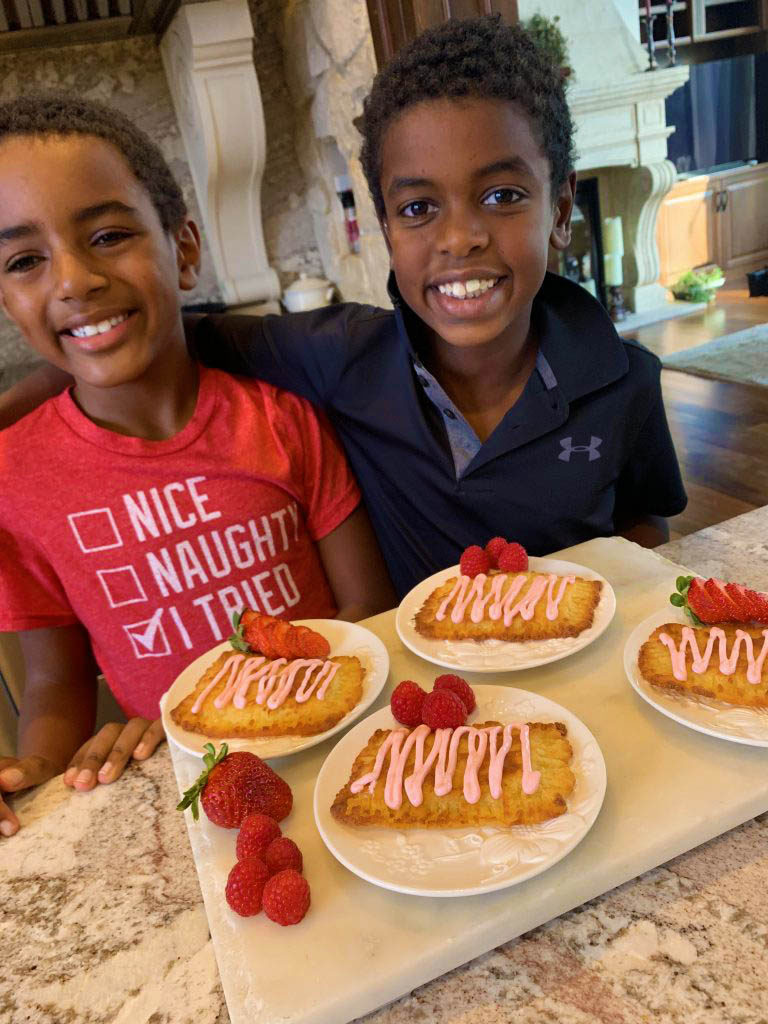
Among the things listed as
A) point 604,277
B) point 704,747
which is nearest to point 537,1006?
point 704,747

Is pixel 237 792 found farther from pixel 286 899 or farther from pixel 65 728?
pixel 65 728

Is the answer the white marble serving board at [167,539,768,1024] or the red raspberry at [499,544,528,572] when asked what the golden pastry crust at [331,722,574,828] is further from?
the red raspberry at [499,544,528,572]

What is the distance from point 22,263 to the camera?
3.31 feet

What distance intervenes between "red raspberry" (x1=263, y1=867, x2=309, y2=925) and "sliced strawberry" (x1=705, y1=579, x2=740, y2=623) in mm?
477

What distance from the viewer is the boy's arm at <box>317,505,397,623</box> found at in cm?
122

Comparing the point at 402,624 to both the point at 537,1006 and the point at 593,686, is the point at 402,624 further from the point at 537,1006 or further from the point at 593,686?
the point at 537,1006

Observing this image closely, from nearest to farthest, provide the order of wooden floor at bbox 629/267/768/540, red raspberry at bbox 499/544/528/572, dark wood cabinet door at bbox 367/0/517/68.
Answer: red raspberry at bbox 499/544/528/572
dark wood cabinet door at bbox 367/0/517/68
wooden floor at bbox 629/267/768/540

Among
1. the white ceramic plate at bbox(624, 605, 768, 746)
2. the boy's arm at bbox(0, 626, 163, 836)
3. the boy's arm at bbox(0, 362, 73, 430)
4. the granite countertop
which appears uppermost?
the boy's arm at bbox(0, 362, 73, 430)

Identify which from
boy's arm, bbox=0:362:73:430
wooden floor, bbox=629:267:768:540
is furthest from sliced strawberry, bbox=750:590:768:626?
wooden floor, bbox=629:267:768:540

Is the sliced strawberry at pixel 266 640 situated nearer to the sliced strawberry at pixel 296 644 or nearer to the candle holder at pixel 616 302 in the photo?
the sliced strawberry at pixel 296 644

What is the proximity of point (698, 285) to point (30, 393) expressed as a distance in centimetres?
581

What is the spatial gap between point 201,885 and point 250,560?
1.85ft

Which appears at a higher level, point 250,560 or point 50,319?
point 50,319

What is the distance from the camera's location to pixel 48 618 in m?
1.13
